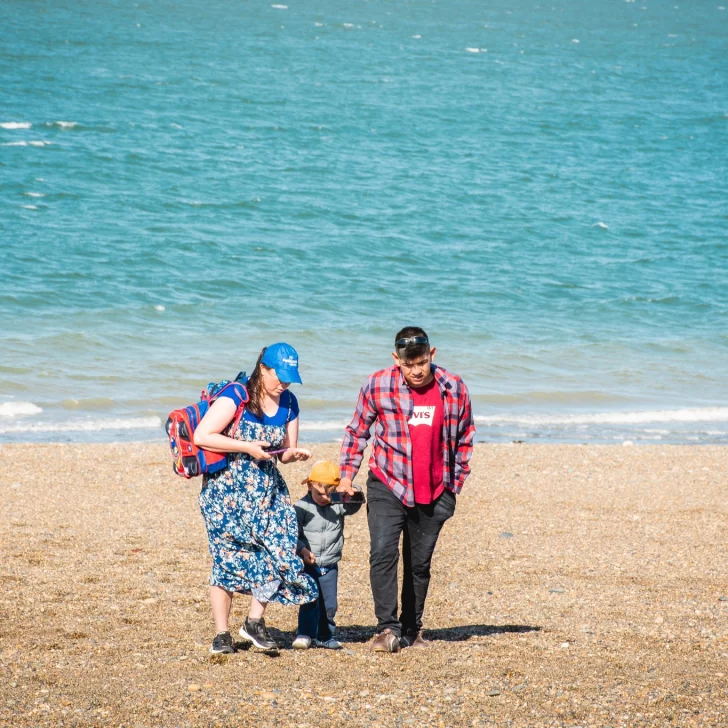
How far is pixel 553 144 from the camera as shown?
45.2m

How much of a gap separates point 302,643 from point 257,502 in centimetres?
87

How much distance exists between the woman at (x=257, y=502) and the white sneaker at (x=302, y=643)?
0.20m

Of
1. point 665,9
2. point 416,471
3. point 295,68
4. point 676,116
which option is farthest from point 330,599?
point 665,9

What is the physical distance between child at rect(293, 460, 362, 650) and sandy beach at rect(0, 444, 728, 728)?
0.51 feet

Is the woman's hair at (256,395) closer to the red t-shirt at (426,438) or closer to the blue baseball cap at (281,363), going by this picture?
the blue baseball cap at (281,363)

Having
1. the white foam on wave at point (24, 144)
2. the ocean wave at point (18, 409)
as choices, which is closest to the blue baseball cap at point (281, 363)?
the ocean wave at point (18, 409)

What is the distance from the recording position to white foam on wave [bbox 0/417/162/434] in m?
13.3

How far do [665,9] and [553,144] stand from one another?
328 ft

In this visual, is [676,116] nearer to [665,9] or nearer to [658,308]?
[658,308]

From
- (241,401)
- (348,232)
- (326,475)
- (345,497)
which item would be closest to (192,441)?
(241,401)

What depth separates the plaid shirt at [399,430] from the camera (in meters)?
→ 5.17

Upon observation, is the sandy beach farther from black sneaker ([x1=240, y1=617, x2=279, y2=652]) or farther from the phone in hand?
the phone in hand

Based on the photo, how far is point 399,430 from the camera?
5.17 meters

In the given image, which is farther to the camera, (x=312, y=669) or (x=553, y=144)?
(x=553, y=144)
